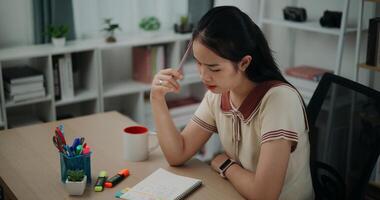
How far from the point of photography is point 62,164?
144cm

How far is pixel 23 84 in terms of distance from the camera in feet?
8.78

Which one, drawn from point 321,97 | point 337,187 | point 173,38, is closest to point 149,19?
point 173,38

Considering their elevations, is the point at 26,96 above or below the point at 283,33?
below

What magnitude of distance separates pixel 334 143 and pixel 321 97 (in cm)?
17

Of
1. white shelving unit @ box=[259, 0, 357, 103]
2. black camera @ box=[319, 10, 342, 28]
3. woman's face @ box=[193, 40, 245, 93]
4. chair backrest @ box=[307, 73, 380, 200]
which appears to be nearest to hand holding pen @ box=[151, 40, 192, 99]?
woman's face @ box=[193, 40, 245, 93]

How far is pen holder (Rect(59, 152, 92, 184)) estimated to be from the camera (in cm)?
143

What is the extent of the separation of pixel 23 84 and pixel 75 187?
1480 mm

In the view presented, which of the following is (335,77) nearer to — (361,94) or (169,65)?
(361,94)

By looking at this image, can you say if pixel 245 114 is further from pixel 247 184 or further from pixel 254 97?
pixel 247 184

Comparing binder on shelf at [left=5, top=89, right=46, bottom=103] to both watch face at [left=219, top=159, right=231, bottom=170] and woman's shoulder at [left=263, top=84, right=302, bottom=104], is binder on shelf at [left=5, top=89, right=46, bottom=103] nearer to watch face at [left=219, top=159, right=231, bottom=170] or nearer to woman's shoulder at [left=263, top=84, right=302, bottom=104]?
watch face at [left=219, top=159, right=231, bottom=170]

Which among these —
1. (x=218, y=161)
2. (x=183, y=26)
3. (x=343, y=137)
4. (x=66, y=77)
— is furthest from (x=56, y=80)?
(x=343, y=137)

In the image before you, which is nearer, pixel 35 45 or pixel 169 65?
pixel 35 45

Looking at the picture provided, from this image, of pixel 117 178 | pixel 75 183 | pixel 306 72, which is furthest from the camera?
pixel 306 72

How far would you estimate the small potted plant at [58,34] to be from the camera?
2.80 meters
